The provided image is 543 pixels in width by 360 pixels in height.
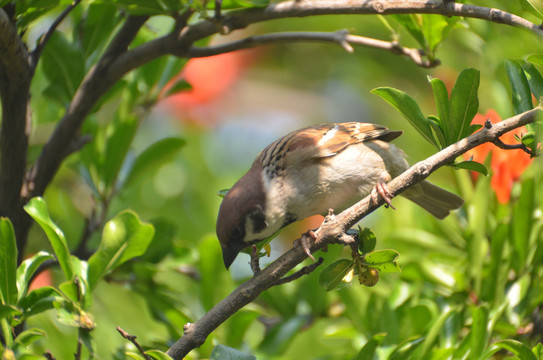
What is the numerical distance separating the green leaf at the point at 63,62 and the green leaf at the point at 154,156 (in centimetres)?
44

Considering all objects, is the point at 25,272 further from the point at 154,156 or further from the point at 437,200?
the point at 437,200

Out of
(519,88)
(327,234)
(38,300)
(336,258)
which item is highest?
(519,88)

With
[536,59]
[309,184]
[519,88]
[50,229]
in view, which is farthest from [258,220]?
[536,59]

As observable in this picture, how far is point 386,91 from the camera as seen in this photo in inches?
61.2

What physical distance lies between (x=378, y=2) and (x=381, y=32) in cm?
237

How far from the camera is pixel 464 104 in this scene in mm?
1549

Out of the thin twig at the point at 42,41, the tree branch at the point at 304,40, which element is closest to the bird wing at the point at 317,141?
the tree branch at the point at 304,40

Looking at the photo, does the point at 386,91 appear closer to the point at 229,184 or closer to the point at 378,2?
the point at 378,2

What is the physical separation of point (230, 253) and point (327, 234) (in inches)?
28.4

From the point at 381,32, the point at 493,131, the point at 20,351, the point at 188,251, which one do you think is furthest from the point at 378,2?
A: the point at 381,32

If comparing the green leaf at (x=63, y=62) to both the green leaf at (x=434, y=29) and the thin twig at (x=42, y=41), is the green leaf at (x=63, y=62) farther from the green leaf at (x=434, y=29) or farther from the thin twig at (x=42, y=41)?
the green leaf at (x=434, y=29)

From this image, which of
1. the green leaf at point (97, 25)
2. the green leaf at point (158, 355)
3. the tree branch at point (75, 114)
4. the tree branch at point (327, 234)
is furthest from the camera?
the green leaf at point (97, 25)

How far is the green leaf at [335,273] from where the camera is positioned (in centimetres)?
156

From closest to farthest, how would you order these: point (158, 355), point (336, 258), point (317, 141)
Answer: point (158, 355)
point (336, 258)
point (317, 141)
